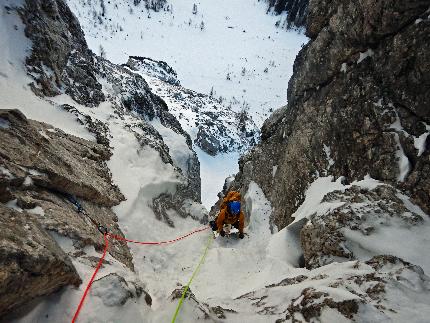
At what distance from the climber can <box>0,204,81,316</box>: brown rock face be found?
488cm

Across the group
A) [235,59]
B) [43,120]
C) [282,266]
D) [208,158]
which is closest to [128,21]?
[235,59]

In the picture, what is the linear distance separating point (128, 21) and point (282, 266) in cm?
6350

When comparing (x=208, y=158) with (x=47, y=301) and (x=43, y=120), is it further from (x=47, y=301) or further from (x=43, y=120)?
(x=47, y=301)

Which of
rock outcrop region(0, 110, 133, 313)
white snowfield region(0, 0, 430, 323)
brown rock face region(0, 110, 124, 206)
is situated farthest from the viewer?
brown rock face region(0, 110, 124, 206)

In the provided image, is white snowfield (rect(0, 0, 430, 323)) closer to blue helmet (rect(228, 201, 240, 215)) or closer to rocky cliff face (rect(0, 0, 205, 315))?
rocky cliff face (rect(0, 0, 205, 315))

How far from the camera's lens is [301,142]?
9609mm

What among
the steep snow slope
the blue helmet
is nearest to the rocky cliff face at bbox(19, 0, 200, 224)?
the blue helmet

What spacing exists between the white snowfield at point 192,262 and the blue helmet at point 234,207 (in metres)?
0.78

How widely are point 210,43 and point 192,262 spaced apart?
59.1 m

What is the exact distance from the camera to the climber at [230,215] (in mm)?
8539

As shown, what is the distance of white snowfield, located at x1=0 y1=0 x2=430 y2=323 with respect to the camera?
13.1 feet

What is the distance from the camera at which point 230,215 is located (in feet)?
28.7

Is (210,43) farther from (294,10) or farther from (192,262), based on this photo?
(192,262)

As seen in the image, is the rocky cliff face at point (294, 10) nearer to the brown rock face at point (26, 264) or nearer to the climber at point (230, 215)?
the climber at point (230, 215)
